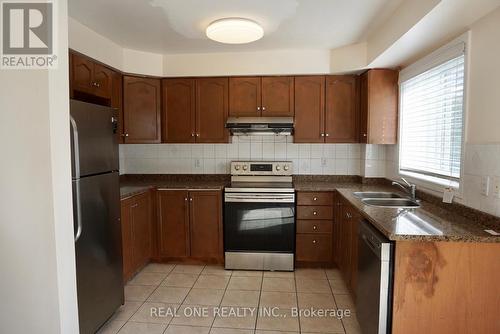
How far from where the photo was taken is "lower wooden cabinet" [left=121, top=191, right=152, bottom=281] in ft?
9.37

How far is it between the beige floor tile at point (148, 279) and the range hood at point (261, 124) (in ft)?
5.69

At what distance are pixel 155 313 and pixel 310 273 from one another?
1.59 meters

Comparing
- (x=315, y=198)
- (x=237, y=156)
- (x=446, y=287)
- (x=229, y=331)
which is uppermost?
(x=237, y=156)

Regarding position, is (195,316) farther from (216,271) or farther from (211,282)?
(216,271)

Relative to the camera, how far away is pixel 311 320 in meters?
2.36

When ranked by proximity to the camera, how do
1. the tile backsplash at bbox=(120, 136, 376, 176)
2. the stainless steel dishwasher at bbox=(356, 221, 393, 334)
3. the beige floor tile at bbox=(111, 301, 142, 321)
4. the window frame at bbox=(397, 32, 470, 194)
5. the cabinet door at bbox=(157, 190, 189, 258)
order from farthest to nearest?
the tile backsplash at bbox=(120, 136, 376, 176), the cabinet door at bbox=(157, 190, 189, 258), the beige floor tile at bbox=(111, 301, 142, 321), the window frame at bbox=(397, 32, 470, 194), the stainless steel dishwasher at bbox=(356, 221, 393, 334)

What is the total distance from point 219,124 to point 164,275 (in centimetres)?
174

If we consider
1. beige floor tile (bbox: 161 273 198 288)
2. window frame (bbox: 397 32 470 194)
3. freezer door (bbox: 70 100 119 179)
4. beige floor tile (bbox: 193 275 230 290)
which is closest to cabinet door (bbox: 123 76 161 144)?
freezer door (bbox: 70 100 119 179)

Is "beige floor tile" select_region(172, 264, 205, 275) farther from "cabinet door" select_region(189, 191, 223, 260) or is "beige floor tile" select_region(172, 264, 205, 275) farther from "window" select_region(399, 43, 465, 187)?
"window" select_region(399, 43, 465, 187)

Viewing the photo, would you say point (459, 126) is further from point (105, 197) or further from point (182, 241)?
point (182, 241)

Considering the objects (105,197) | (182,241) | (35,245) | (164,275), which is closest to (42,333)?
(35,245)

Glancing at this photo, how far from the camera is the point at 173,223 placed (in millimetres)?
3400

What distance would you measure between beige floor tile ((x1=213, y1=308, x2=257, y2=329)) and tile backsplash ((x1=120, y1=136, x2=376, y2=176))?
1822 mm

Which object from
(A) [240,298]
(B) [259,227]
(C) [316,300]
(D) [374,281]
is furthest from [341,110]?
(A) [240,298]
